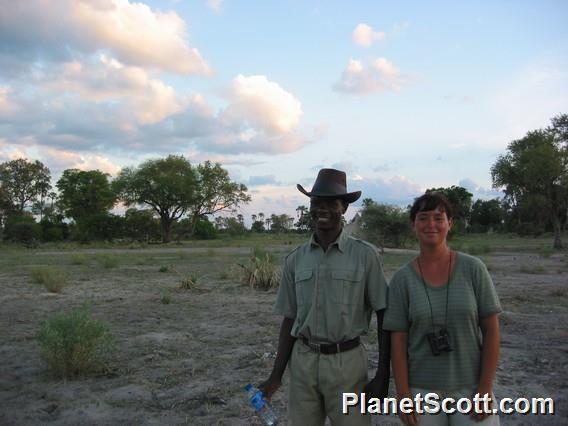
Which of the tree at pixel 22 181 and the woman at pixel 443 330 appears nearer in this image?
the woman at pixel 443 330

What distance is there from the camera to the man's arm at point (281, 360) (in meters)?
2.96

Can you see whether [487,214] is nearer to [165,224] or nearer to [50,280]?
[165,224]

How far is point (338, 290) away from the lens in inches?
110

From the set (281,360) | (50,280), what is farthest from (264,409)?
(50,280)

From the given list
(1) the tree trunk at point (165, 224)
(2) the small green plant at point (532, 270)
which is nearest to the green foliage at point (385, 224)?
(2) the small green plant at point (532, 270)

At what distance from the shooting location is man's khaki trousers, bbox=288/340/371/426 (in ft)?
8.89

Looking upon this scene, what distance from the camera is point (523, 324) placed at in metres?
8.46

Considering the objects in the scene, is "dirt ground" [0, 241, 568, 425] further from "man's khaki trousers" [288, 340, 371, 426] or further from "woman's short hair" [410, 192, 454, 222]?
"woman's short hair" [410, 192, 454, 222]

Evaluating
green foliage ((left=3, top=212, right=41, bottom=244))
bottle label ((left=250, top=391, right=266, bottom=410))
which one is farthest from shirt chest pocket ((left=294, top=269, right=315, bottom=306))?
green foliage ((left=3, top=212, right=41, bottom=244))

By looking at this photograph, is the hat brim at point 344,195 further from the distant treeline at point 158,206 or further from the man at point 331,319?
the distant treeline at point 158,206

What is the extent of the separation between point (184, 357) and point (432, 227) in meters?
4.78

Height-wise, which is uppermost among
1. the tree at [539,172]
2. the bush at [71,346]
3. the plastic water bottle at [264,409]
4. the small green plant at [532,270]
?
the tree at [539,172]

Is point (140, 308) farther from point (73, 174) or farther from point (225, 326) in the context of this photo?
point (73, 174)

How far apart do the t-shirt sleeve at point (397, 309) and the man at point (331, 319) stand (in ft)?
0.35
